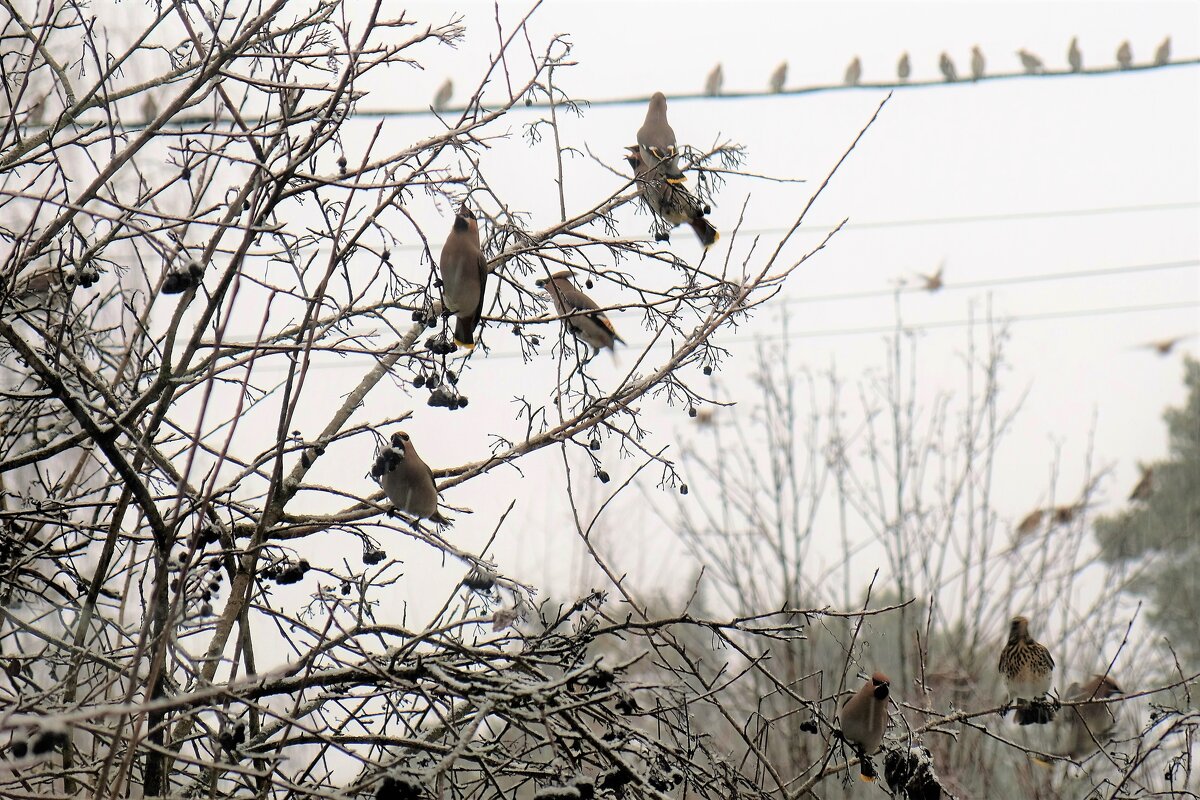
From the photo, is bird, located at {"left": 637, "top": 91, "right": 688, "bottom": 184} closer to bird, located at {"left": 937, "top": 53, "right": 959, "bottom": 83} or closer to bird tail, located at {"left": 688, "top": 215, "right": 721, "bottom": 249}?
bird tail, located at {"left": 688, "top": 215, "right": 721, "bottom": 249}

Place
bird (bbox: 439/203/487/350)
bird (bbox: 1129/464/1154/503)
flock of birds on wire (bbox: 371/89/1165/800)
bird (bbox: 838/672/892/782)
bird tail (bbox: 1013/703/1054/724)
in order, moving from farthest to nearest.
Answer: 1. bird (bbox: 1129/464/1154/503)
2. bird tail (bbox: 1013/703/1054/724)
3. bird (bbox: 838/672/892/782)
4. bird (bbox: 439/203/487/350)
5. flock of birds on wire (bbox: 371/89/1165/800)

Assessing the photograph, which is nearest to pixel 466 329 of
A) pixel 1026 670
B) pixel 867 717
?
pixel 867 717

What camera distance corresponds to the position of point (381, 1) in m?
2.77

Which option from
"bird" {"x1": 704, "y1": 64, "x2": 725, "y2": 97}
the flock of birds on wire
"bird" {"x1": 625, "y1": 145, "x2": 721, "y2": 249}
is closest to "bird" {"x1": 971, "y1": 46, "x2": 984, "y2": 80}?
"bird" {"x1": 704, "y1": 64, "x2": 725, "y2": 97}

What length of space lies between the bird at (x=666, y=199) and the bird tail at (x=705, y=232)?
0.04 metres

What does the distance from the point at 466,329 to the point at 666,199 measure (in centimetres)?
100

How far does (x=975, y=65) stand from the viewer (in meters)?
10.5

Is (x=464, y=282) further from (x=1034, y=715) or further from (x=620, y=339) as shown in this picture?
(x=1034, y=715)

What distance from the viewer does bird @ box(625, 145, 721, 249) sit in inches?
162

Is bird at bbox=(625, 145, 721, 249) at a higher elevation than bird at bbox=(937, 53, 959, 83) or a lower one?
lower

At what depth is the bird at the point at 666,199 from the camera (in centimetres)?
412

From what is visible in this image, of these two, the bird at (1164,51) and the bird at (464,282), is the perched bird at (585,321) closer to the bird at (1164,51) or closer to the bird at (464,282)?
the bird at (464,282)

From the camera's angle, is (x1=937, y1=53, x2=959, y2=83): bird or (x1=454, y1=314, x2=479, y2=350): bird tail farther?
(x1=937, y1=53, x2=959, y2=83): bird

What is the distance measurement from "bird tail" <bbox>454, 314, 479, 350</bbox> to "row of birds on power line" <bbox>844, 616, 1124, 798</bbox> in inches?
60.2
